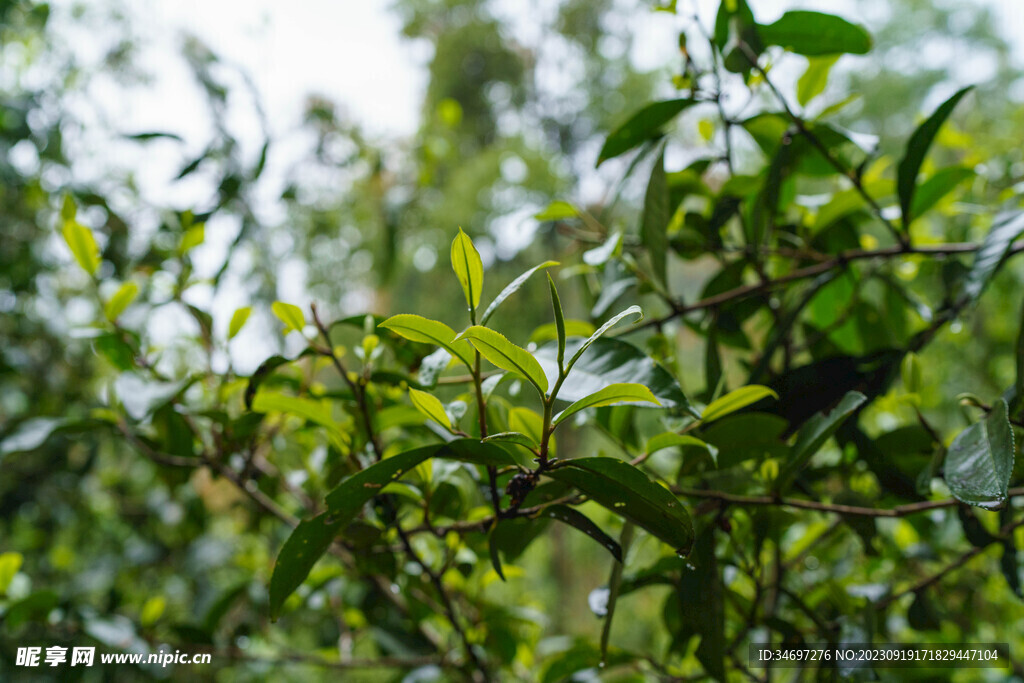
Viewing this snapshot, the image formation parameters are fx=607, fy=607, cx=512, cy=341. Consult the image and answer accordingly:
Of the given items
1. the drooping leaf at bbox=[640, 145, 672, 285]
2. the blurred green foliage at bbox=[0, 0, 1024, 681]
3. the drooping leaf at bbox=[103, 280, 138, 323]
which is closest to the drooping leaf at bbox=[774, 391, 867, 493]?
the blurred green foliage at bbox=[0, 0, 1024, 681]

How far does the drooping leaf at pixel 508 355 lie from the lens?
0.64 feet

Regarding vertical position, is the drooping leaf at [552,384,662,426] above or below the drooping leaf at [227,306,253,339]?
below

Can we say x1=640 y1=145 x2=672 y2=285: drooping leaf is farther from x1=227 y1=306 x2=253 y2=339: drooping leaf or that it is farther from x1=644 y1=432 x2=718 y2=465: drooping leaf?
x1=227 y1=306 x2=253 y2=339: drooping leaf

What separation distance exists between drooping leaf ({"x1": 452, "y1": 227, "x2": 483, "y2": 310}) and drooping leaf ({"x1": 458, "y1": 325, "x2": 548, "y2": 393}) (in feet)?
0.08

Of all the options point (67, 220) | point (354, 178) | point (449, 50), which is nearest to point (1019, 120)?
point (67, 220)

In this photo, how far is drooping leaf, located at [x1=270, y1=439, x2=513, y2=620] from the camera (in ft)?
0.71

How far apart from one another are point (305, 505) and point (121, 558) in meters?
0.62

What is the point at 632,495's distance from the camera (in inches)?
8.9

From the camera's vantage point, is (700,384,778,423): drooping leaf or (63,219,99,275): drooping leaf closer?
(700,384,778,423): drooping leaf

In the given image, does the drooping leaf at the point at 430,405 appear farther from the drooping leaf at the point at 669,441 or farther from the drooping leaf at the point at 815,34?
the drooping leaf at the point at 815,34

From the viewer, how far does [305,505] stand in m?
0.49

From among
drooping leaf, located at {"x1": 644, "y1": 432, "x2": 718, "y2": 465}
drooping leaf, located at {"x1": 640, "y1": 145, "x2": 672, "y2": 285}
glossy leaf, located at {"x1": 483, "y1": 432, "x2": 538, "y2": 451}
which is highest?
drooping leaf, located at {"x1": 640, "y1": 145, "x2": 672, "y2": 285}

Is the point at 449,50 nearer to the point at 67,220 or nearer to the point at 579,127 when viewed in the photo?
the point at 579,127

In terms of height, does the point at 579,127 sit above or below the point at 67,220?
above
